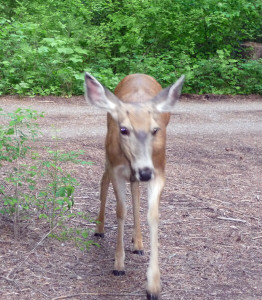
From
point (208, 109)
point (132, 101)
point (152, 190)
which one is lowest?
point (208, 109)

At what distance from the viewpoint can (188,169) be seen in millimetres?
7535

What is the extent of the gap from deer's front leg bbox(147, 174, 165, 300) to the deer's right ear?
0.67 meters

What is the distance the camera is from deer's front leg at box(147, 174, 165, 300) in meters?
4.13

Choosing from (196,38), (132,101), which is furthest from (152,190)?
(196,38)

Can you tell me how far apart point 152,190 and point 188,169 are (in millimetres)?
3029

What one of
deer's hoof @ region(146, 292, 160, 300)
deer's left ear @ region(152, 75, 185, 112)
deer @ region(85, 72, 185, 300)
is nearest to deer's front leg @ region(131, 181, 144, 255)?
deer @ region(85, 72, 185, 300)

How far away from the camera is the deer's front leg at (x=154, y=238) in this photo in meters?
4.13

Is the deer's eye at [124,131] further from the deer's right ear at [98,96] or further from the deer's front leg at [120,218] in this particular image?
the deer's front leg at [120,218]

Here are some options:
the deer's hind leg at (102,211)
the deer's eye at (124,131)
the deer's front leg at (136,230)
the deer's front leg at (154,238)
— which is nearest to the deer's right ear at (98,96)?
the deer's eye at (124,131)

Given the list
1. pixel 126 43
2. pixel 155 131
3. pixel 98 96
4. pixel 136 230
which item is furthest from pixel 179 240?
pixel 126 43

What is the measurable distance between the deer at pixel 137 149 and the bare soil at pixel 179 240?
233mm

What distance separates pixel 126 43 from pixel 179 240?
9628mm

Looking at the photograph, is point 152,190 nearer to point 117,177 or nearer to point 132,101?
point 117,177

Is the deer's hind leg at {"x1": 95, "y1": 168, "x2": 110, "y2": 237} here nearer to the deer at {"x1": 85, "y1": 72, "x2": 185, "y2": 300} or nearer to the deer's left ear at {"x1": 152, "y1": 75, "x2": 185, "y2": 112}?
the deer at {"x1": 85, "y1": 72, "x2": 185, "y2": 300}
